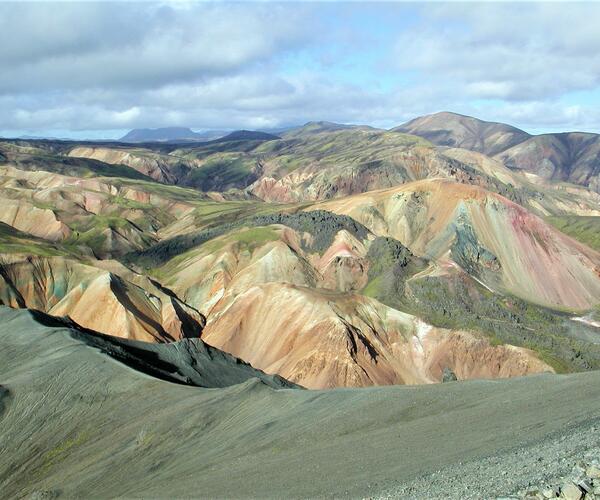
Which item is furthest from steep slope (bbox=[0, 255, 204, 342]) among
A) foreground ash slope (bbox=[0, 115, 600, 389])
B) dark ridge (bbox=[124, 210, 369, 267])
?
dark ridge (bbox=[124, 210, 369, 267])

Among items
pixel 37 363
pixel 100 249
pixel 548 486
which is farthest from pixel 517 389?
pixel 100 249

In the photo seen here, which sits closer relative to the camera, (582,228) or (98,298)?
(98,298)

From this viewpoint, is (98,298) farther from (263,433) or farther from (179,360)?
(263,433)

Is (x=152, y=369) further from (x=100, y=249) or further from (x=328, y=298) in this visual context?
(x=100, y=249)

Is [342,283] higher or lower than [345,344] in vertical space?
higher

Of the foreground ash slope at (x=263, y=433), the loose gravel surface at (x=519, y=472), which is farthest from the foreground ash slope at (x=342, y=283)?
the loose gravel surface at (x=519, y=472)

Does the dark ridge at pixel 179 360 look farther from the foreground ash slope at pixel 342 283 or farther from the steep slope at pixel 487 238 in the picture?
the steep slope at pixel 487 238

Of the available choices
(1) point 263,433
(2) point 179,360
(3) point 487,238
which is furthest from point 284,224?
(1) point 263,433
